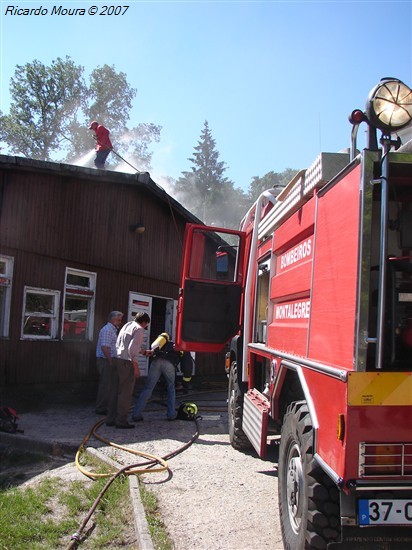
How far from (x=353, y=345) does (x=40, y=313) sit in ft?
26.5

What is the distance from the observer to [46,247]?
31.6ft

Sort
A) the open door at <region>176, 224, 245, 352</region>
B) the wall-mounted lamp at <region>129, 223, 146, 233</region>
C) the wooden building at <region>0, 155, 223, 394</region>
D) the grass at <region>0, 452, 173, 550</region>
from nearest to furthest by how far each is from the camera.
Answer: the grass at <region>0, 452, 173, 550</region>
the open door at <region>176, 224, 245, 352</region>
the wooden building at <region>0, 155, 223, 394</region>
the wall-mounted lamp at <region>129, 223, 146, 233</region>

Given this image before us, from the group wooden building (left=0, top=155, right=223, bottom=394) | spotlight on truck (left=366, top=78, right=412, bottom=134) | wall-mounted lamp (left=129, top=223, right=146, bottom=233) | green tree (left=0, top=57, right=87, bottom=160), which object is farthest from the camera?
green tree (left=0, top=57, right=87, bottom=160)

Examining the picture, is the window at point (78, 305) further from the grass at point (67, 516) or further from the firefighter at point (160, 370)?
the grass at point (67, 516)

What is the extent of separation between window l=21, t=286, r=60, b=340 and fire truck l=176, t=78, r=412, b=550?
6530mm

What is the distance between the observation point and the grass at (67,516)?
12.5 ft

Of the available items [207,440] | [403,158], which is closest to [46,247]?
[207,440]

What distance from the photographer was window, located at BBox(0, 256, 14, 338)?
8758 mm

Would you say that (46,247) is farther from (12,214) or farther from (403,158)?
(403,158)

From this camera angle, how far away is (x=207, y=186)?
262 feet

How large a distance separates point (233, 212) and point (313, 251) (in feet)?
254

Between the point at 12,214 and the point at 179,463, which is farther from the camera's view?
the point at 12,214

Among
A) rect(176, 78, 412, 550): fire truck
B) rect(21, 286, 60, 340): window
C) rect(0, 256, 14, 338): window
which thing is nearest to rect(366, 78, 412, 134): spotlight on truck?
rect(176, 78, 412, 550): fire truck

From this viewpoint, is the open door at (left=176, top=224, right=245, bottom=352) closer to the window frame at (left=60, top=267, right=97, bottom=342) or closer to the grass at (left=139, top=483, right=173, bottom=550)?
the grass at (left=139, top=483, right=173, bottom=550)
